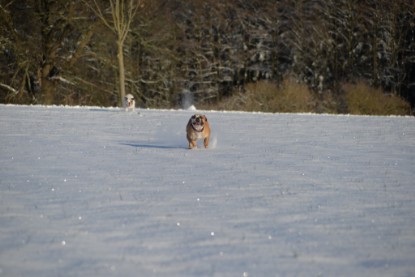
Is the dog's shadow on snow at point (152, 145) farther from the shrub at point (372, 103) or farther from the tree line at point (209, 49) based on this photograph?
the tree line at point (209, 49)

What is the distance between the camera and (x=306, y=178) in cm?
920

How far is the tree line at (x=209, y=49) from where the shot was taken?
113 ft

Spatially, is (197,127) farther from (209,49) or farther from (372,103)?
(209,49)

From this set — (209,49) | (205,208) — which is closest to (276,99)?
(209,49)

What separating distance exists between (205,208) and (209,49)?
124 feet

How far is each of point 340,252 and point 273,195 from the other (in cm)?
233

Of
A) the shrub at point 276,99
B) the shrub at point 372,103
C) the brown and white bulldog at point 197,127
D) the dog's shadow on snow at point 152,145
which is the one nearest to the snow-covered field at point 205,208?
the dog's shadow on snow at point 152,145

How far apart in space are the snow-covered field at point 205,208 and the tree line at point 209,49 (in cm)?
2144

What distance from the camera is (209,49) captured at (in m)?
43.9

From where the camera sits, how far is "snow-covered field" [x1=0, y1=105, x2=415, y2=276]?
5219 mm

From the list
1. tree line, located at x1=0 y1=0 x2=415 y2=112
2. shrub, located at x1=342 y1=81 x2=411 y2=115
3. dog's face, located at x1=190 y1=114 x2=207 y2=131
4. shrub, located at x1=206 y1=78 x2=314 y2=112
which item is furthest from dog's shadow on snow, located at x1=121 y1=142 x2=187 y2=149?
tree line, located at x1=0 y1=0 x2=415 y2=112

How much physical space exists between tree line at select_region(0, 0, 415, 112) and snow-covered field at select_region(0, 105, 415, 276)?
70.3ft

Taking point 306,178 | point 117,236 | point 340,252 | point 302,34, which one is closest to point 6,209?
point 117,236

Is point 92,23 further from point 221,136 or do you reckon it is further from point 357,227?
point 357,227
